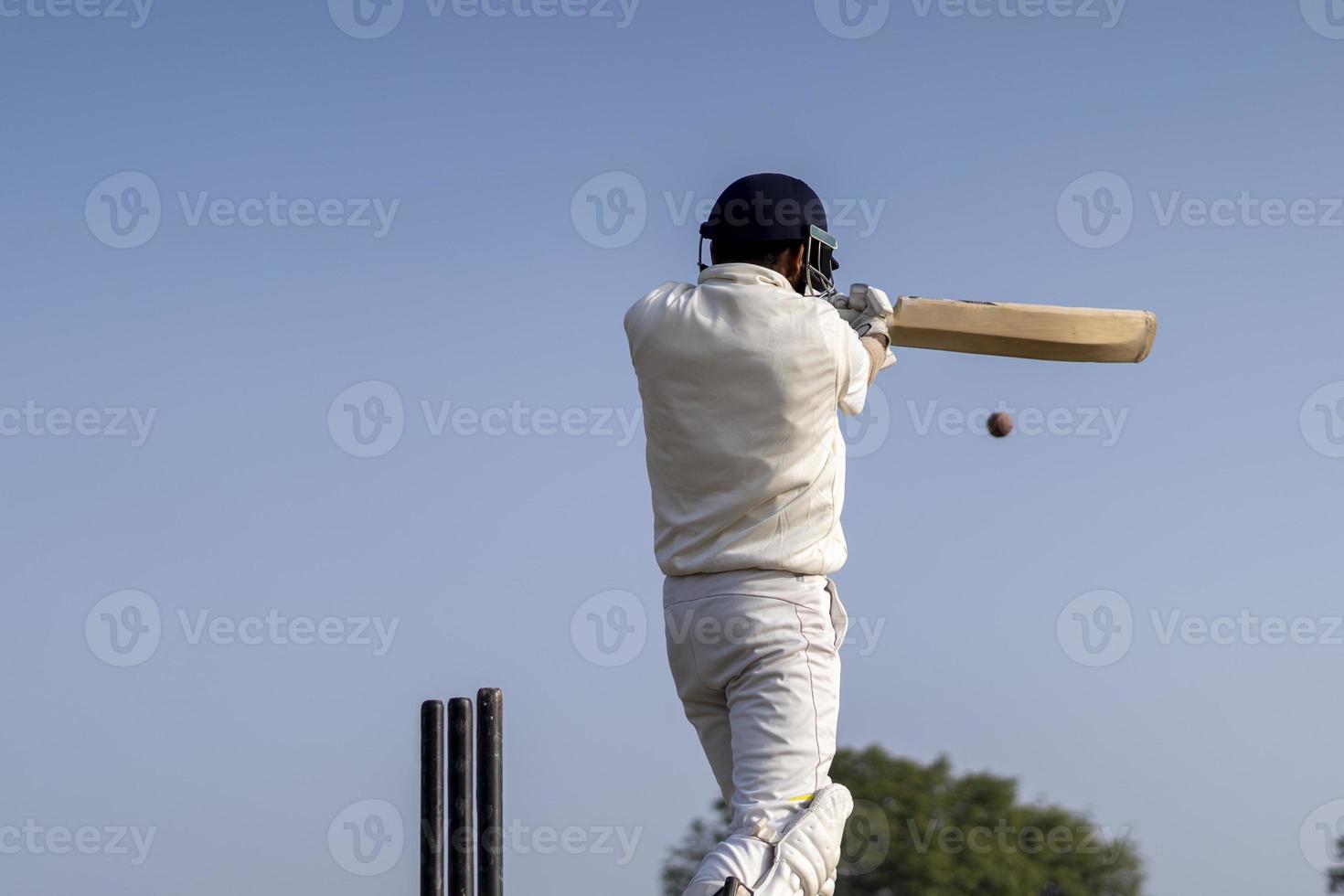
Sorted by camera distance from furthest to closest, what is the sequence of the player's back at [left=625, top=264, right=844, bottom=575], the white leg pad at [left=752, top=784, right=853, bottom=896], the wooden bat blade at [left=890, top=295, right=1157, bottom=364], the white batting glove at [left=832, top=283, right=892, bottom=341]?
the wooden bat blade at [left=890, top=295, right=1157, bottom=364] → the white batting glove at [left=832, top=283, right=892, bottom=341] → the player's back at [left=625, top=264, right=844, bottom=575] → the white leg pad at [left=752, top=784, right=853, bottom=896]

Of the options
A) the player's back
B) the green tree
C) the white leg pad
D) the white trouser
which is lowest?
the green tree

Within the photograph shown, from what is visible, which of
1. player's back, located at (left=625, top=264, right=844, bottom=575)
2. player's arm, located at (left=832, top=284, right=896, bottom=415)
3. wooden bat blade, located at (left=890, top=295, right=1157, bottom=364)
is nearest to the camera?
player's back, located at (left=625, top=264, right=844, bottom=575)

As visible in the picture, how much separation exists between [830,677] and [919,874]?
32512 mm

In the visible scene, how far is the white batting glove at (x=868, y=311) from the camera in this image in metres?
5.42

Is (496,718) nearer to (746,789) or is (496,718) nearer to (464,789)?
(464,789)

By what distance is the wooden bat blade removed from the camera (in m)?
5.99

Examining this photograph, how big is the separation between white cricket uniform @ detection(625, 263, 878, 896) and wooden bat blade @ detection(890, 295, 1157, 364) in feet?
4.56

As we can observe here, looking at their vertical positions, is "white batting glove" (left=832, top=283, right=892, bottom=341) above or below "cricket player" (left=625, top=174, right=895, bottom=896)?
above

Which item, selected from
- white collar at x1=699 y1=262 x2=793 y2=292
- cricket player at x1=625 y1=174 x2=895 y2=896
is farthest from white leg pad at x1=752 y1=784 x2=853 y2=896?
white collar at x1=699 y1=262 x2=793 y2=292

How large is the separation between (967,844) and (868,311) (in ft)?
111

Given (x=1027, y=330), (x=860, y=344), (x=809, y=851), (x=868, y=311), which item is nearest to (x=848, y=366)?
(x=860, y=344)

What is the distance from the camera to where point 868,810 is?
25.3ft

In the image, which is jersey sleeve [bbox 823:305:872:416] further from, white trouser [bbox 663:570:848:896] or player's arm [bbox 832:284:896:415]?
white trouser [bbox 663:570:848:896]

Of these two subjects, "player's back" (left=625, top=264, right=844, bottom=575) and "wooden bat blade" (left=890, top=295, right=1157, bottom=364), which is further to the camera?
"wooden bat blade" (left=890, top=295, right=1157, bottom=364)
